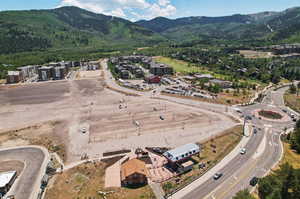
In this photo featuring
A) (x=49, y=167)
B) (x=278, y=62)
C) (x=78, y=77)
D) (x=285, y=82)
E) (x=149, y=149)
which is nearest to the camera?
(x=49, y=167)

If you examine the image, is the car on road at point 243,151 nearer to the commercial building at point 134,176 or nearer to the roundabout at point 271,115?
the commercial building at point 134,176

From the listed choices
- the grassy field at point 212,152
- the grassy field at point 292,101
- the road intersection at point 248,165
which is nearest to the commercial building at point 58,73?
the road intersection at point 248,165

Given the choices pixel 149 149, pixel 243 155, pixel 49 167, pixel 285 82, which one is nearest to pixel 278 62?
pixel 285 82

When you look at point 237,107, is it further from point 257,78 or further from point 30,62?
point 30,62

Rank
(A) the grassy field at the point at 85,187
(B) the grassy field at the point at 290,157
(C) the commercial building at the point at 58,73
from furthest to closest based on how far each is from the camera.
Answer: (C) the commercial building at the point at 58,73
(B) the grassy field at the point at 290,157
(A) the grassy field at the point at 85,187

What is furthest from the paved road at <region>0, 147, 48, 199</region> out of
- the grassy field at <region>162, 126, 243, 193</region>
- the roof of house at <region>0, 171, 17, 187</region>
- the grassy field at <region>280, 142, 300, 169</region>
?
the grassy field at <region>280, 142, 300, 169</region>

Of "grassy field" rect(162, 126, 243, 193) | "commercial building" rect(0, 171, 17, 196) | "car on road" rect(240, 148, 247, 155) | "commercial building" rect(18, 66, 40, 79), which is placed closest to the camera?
"commercial building" rect(0, 171, 17, 196)

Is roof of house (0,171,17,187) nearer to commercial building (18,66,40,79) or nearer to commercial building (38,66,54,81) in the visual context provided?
commercial building (38,66,54,81)
